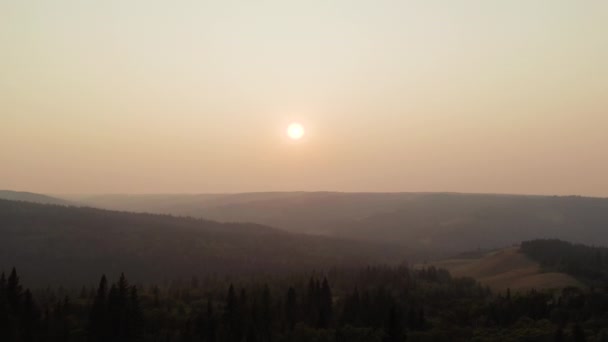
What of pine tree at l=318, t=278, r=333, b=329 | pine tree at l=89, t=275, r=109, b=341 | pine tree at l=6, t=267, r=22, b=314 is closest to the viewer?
pine tree at l=89, t=275, r=109, b=341

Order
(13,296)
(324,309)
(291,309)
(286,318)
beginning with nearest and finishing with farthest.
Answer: (13,296) < (324,309) < (286,318) < (291,309)

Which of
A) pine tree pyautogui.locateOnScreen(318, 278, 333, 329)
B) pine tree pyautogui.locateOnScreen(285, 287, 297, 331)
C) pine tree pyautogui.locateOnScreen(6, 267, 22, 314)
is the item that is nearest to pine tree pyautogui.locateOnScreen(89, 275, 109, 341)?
pine tree pyautogui.locateOnScreen(6, 267, 22, 314)

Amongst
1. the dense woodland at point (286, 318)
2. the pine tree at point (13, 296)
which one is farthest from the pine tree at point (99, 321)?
the pine tree at point (13, 296)

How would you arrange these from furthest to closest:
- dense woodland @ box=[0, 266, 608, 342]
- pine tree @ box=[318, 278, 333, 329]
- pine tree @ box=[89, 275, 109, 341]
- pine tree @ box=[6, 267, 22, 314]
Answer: pine tree @ box=[318, 278, 333, 329] → pine tree @ box=[6, 267, 22, 314] → dense woodland @ box=[0, 266, 608, 342] → pine tree @ box=[89, 275, 109, 341]

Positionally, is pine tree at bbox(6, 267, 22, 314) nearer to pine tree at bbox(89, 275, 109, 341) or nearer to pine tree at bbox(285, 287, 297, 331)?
pine tree at bbox(89, 275, 109, 341)

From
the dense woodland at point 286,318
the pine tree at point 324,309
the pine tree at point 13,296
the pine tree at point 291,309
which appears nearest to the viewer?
the dense woodland at point 286,318

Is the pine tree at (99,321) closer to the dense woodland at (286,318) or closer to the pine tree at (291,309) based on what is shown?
the dense woodland at (286,318)

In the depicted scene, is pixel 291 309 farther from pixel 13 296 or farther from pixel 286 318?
pixel 13 296

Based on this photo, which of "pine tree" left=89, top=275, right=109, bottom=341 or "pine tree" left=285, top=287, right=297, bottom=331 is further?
"pine tree" left=285, top=287, right=297, bottom=331

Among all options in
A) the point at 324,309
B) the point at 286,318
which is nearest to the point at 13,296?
the point at 286,318

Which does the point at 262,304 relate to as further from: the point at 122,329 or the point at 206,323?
the point at 122,329

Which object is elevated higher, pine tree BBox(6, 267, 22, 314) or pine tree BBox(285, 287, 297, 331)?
pine tree BBox(6, 267, 22, 314)
